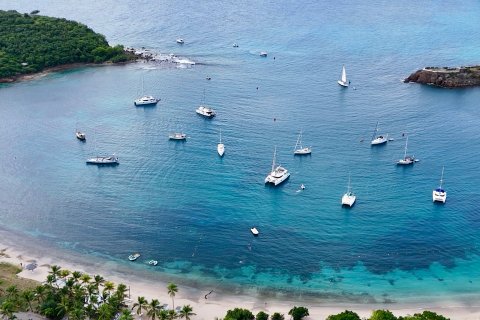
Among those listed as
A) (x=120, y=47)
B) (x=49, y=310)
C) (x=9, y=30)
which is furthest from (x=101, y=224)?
(x=9, y=30)

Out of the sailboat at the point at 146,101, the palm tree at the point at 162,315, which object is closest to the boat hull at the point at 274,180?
the palm tree at the point at 162,315

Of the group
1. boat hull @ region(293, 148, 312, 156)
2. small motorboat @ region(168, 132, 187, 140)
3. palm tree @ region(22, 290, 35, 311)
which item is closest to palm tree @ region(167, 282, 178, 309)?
palm tree @ region(22, 290, 35, 311)

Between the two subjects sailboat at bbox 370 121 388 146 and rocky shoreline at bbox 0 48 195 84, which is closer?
sailboat at bbox 370 121 388 146

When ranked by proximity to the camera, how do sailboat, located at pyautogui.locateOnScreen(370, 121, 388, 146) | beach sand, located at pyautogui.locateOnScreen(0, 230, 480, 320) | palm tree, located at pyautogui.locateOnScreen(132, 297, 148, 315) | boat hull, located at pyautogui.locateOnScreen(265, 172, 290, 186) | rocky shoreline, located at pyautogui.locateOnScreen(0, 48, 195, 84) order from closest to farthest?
palm tree, located at pyautogui.locateOnScreen(132, 297, 148, 315)
beach sand, located at pyautogui.locateOnScreen(0, 230, 480, 320)
boat hull, located at pyautogui.locateOnScreen(265, 172, 290, 186)
sailboat, located at pyautogui.locateOnScreen(370, 121, 388, 146)
rocky shoreline, located at pyautogui.locateOnScreen(0, 48, 195, 84)

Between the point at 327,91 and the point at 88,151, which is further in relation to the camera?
the point at 327,91

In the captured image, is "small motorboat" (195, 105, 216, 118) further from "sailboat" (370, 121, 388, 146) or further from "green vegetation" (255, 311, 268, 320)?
"green vegetation" (255, 311, 268, 320)

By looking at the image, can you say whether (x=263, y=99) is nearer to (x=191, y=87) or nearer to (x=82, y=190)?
(x=191, y=87)

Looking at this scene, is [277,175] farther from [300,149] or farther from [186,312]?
[186,312]
